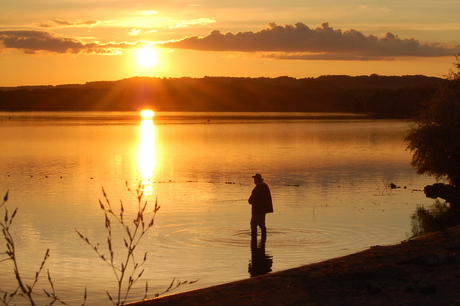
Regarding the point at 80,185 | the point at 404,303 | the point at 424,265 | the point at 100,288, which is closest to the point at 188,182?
the point at 80,185

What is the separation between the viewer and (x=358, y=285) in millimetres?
11703

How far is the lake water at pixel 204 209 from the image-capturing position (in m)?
16.2

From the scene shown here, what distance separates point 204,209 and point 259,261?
831 cm

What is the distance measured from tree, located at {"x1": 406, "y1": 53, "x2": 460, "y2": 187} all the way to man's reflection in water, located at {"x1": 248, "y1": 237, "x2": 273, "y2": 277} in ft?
48.1

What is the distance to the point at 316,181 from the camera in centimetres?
3475

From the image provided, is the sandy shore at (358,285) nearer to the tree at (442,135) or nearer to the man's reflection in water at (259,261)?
the man's reflection in water at (259,261)

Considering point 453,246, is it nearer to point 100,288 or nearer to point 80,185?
point 100,288

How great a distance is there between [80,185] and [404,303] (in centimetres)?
2487

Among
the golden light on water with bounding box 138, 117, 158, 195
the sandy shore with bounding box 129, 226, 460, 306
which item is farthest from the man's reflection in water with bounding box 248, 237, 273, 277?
the golden light on water with bounding box 138, 117, 158, 195

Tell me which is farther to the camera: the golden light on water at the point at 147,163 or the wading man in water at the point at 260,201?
the golden light on water at the point at 147,163

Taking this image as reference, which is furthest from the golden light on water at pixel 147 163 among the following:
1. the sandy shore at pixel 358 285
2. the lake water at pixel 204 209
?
the sandy shore at pixel 358 285

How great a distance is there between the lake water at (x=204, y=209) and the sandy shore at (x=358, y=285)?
215cm

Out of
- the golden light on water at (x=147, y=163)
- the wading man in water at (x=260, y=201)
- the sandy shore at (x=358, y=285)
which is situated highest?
the wading man in water at (x=260, y=201)

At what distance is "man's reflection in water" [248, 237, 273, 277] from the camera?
15773mm
